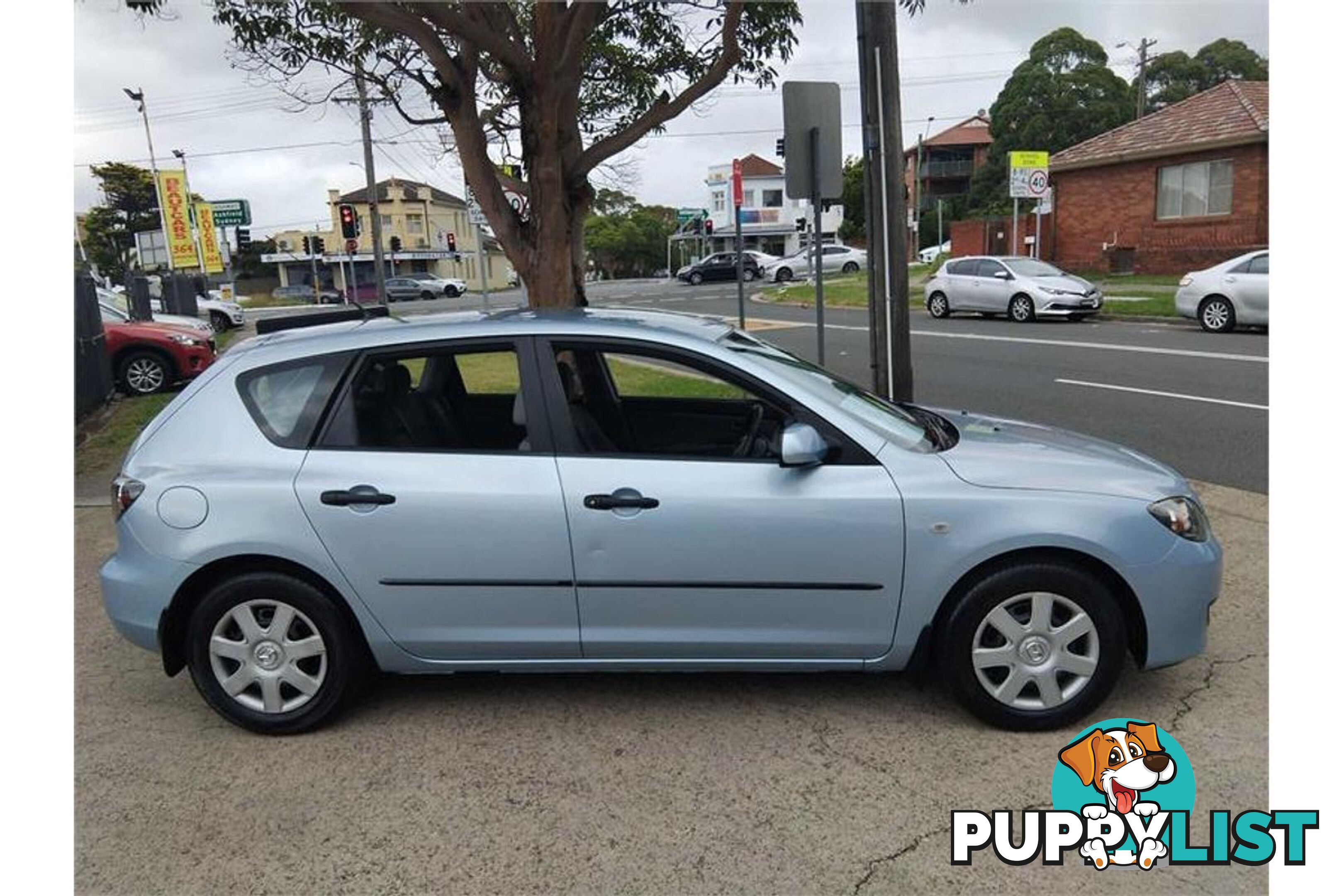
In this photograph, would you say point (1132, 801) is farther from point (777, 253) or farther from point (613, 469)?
point (777, 253)

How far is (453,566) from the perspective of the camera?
137 inches

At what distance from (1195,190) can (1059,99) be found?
2557cm

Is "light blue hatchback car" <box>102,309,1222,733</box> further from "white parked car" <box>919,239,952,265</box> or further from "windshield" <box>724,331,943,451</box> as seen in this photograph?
"white parked car" <box>919,239,952,265</box>

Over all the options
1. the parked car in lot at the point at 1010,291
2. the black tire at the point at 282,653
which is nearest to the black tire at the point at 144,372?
the black tire at the point at 282,653

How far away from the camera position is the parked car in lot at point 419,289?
50.9m

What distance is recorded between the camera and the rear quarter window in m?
3.63

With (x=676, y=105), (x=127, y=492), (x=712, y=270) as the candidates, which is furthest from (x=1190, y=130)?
(x=127, y=492)

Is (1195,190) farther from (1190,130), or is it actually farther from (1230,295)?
(1230,295)

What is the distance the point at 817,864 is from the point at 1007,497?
1.40m

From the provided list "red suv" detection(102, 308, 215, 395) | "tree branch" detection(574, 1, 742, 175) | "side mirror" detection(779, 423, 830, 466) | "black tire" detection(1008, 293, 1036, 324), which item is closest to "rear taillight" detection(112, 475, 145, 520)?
"side mirror" detection(779, 423, 830, 466)

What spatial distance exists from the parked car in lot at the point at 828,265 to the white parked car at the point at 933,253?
3.40 metres

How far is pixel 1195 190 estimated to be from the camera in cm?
2416

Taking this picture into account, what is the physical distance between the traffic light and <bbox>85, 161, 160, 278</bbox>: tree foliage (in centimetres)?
4506

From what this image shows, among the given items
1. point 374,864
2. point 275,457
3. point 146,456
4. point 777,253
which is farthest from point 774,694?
point 777,253
